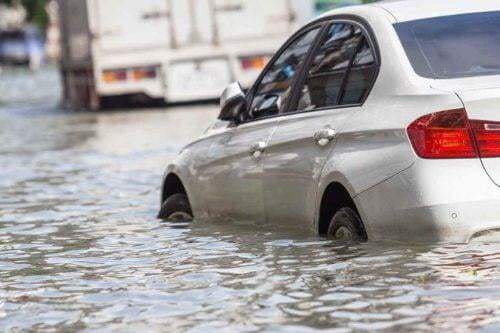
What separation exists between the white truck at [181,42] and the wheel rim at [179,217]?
16729 millimetres

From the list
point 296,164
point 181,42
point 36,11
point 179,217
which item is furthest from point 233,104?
point 36,11

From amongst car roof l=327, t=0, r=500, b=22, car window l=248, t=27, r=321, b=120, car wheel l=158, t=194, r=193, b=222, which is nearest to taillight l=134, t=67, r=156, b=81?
car wheel l=158, t=194, r=193, b=222

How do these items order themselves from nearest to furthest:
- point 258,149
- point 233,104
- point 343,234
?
point 343,234, point 258,149, point 233,104

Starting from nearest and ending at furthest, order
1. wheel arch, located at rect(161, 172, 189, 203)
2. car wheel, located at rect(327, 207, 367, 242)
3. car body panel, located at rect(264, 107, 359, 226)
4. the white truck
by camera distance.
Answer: car wheel, located at rect(327, 207, 367, 242)
car body panel, located at rect(264, 107, 359, 226)
wheel arch, located at rect(161, 172, 189, 203)
the white truck

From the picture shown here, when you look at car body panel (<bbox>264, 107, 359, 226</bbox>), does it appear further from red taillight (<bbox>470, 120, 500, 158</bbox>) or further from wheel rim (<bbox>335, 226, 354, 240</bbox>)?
red taillight (<bbox>470, 120, 500, 158</bbox>)

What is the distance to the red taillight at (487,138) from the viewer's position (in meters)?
7.02

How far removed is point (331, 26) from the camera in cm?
845

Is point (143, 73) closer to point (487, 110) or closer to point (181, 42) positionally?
point (181, 42)

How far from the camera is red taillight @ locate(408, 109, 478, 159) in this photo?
277 inches

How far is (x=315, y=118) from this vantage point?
26.5 ft

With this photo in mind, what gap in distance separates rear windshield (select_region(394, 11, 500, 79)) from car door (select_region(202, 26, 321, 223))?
3.25 ft

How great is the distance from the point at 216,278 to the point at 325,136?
0.97m

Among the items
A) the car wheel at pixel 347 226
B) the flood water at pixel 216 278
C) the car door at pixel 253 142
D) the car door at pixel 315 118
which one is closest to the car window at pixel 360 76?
the car door at pixel 315 118

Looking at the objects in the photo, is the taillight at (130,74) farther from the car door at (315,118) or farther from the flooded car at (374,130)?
the car door at (315,118)
